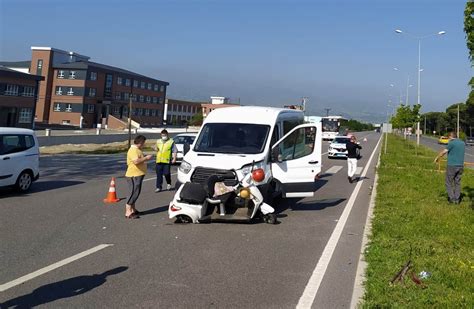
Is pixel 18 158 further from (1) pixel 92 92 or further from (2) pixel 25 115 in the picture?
(1) pixel 92 92

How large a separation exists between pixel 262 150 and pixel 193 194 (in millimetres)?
1998

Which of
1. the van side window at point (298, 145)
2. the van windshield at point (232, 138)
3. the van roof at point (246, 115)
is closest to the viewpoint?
the van windshield at point (232, 138)

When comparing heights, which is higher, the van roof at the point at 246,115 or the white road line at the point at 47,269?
the van roof at the point at 246,115

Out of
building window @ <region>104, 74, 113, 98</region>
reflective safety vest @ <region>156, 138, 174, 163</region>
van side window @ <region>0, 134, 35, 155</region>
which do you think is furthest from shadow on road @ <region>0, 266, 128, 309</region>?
building window @ <region>104, 74, 113, 98</region>

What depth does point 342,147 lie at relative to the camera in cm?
2931

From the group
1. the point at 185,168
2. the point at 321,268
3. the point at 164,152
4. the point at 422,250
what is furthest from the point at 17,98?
the point at 422,250

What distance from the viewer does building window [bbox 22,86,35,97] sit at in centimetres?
6188

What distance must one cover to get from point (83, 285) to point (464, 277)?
4527 millimetres

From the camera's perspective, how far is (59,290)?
526 centimetres

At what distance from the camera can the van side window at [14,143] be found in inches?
475

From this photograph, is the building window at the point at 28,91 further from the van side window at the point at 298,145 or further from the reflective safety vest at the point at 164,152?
the van side window at the point at 298,145

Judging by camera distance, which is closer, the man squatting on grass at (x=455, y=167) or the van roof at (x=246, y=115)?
the van roof at (x=246, y=115)

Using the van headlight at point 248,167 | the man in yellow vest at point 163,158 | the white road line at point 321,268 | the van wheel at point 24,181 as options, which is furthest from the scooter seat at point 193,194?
the van wheel at point 24,181

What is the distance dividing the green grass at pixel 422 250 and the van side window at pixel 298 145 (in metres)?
2.07
